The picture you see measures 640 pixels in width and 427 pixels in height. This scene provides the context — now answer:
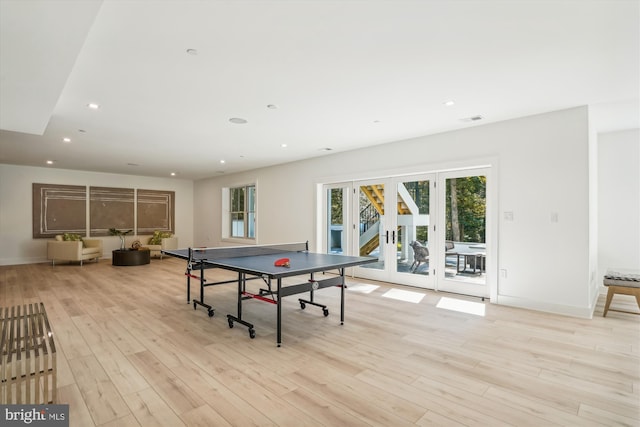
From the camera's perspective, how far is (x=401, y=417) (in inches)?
79.4

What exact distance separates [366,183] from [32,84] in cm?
493

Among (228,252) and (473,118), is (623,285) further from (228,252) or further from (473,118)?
(228,252)

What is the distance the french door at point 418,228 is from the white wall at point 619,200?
2094 mm

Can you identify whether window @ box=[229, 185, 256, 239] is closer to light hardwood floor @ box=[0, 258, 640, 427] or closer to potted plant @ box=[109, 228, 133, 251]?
potted plant @ box=[109, 228, 133, 251]

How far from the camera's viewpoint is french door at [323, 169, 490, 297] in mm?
→ 5004

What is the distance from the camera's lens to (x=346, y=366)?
2686 mm

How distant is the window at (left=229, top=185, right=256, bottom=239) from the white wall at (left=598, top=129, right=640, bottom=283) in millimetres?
7351

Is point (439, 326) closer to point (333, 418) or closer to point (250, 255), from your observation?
point (333, 418)

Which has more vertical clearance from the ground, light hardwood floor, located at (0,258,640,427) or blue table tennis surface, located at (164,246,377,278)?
blue table tennis surface, located at (164,246,377,278)

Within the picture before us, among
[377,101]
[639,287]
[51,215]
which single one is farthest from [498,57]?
[51,215]

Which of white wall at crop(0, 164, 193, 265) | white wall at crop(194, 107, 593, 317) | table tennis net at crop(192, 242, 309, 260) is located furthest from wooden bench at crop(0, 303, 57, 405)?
white wall at crop(0, 164, 193, 265)

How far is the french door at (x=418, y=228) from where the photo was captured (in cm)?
500

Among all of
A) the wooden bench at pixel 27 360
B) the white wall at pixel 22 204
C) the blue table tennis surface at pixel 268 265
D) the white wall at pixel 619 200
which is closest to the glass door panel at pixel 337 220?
the blue table tennis surface at pixel 268 265

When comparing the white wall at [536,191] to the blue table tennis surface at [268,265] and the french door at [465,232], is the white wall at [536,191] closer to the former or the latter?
the french door at [465,232]
